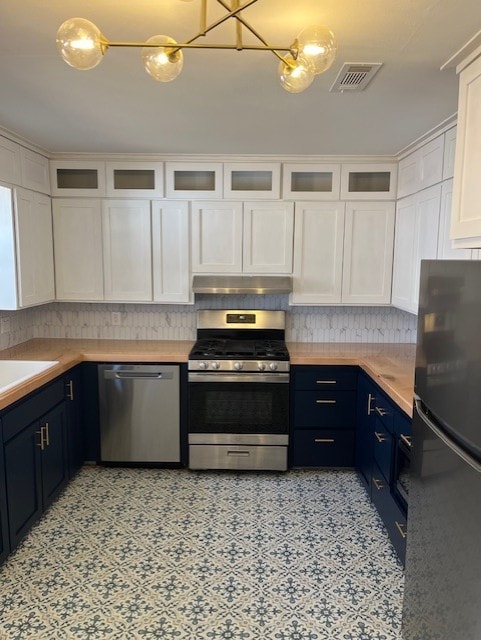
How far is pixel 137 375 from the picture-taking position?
334 centimetres

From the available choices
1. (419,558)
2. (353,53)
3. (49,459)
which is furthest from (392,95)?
(49,459)

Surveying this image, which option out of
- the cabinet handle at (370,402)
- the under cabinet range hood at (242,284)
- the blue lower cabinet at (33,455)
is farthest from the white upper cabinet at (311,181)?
the blue lower cabinet at (33,455)

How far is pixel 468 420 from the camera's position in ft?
4.19

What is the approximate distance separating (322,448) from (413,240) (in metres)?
1.67

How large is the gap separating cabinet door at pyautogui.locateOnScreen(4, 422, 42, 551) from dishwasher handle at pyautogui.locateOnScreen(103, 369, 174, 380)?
2.51 ft

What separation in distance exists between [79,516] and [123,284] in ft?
5.64

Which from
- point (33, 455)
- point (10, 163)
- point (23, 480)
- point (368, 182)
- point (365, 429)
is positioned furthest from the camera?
point (368, 182)

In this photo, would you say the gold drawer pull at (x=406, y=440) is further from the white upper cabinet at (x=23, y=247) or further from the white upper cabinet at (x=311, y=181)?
the white upper cabinet at (x=23, y=247)

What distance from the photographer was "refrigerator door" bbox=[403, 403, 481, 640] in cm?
127

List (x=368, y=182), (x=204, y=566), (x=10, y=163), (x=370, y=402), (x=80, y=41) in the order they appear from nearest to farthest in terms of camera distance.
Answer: (x=80, y=41) → (x=204, y=566) → (x=10, y=163) → (x=370, y=402) → (x=368, y=182)

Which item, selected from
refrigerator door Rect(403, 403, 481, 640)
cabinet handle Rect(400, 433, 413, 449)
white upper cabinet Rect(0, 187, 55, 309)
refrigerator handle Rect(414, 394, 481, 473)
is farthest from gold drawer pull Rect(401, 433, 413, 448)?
white upper cabinet Rect(0, 187, 55, 309)

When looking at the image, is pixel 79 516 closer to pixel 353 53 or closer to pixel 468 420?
pixel 468 420

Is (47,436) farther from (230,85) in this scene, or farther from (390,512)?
(230,85)

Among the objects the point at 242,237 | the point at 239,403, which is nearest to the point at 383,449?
the point at 239,403
